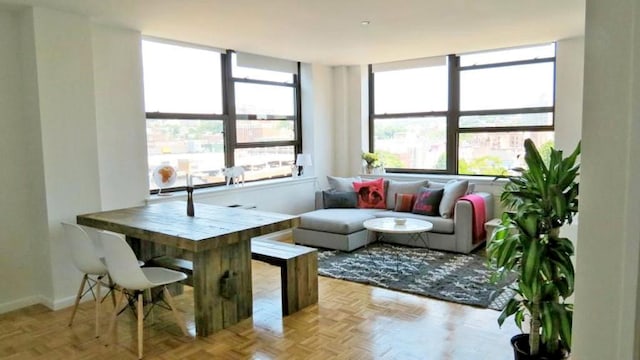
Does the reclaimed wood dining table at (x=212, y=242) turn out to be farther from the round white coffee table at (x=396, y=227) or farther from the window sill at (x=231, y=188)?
the round white coffee table at (x=396, y=227)

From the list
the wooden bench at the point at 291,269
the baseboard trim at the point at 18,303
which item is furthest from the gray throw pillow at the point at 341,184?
the baseboard trim at the point at 18,303

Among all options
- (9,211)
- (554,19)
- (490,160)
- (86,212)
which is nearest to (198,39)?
(86,212)

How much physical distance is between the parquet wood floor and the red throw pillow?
2.37 metres

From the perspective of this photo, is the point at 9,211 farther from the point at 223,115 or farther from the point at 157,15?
the point at 223,115

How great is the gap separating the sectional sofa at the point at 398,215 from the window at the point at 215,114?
3.69ft

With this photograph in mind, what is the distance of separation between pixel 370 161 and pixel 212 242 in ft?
14.0

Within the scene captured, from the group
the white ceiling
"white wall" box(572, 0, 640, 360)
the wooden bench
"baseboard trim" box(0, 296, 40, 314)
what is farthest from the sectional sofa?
"white wall" box(572, 0, 640, 360)

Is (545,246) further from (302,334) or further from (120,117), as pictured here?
(120,117)

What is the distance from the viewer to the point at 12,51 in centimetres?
371

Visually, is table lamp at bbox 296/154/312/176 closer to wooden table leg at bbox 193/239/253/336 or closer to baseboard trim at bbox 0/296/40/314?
wooden table leg at bbox 193/239/253/336

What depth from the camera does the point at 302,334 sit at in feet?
10.5

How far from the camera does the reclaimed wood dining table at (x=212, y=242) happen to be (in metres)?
3.04

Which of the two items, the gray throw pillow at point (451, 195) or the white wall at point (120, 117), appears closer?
the white wall at point (120, 117)

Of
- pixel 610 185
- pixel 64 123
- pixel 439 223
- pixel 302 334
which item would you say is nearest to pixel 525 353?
pixel 302 334
